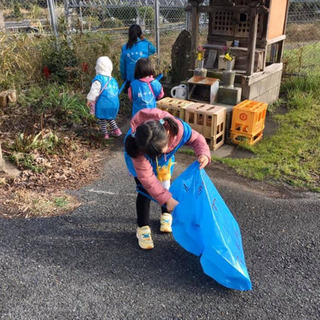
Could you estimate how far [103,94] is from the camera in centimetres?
500

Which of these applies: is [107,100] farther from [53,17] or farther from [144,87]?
[53,17]

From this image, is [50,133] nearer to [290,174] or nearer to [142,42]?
[142,42]

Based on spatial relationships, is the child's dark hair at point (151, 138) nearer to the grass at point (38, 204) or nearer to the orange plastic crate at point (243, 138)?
the grass at point (38, 204)

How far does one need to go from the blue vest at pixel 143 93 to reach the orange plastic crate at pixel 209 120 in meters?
0.59

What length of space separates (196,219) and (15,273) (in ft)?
4.81

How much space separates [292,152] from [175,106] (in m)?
1.82

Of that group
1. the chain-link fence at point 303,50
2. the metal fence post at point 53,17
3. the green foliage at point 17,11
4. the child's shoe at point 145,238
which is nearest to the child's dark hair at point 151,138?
the child's shoe at point 145,238

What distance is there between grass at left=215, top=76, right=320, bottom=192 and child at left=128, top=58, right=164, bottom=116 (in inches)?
51.8

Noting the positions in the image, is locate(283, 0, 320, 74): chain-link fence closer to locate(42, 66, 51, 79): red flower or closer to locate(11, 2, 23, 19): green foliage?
locate(42, 66, 51, 79): red flower

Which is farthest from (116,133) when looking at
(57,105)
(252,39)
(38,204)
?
(252,39)

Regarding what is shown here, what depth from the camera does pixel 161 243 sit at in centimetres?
302

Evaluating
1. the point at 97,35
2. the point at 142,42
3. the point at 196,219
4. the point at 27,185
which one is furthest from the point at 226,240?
the point at 97,35

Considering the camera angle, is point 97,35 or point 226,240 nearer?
point 226,240

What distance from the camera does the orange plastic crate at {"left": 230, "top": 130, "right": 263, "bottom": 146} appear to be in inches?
199
